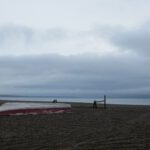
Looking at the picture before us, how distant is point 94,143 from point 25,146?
2.23 metres

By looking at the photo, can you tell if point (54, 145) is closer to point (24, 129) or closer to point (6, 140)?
point (6, 140)

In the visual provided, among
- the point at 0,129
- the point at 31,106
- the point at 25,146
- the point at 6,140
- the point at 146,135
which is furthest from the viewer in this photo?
the point at 31,106

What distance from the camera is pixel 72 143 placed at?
46.0 feet

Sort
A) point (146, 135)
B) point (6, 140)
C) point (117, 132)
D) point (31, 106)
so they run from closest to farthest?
1. point (6, 140)
2. point (146, 135)
3. point (117, 132)
4. point (31, 106)

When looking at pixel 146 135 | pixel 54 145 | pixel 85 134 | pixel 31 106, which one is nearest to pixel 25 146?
pixel 54 145

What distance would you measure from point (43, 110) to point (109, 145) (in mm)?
15982

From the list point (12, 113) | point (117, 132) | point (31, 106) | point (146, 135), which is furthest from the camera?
point (31, 106)

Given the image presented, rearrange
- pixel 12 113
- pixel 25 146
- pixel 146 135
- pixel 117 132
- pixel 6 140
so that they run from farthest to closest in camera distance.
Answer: pixel 12 113 < pixel 117 132 < pixel 146 135 < pixel 6 140 < pixel 25 146

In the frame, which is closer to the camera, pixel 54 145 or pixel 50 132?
pixel 54 145

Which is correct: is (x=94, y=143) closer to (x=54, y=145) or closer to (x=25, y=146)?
(x=54, y=145)

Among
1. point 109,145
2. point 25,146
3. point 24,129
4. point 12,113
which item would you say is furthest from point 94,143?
point 12,113

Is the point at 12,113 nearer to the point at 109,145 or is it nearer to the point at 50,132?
the point at 50,132

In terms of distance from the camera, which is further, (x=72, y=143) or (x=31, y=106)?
(x=31, y=106)

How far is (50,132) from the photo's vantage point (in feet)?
57.5
